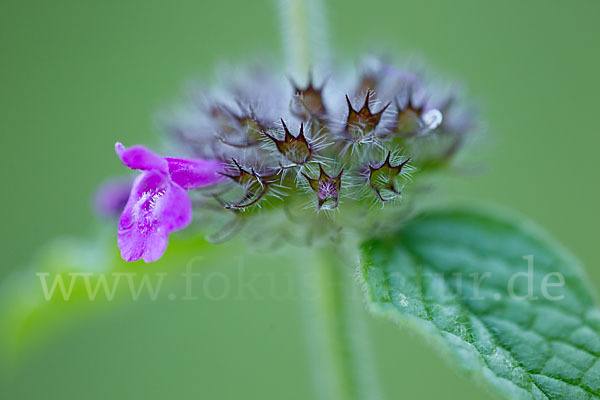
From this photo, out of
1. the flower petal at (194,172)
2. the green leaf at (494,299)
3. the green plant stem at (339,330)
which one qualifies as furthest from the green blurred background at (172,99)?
the flower petal at (194,172)

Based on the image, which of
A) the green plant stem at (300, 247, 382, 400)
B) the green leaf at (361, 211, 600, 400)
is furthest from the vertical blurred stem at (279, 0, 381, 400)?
the green leaf at (361, 211, 600, 400)

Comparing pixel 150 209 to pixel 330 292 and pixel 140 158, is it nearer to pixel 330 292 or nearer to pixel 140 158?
pixel 140 158

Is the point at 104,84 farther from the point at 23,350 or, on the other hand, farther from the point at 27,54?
the point at 23,350

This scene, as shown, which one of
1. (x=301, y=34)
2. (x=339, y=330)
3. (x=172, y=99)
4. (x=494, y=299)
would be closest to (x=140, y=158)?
(x=301, y=34)

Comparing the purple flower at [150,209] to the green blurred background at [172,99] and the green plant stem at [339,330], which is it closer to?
the green plant stem at [339,330]

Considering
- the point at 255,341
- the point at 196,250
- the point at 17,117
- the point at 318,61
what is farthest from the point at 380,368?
the point at 17,117

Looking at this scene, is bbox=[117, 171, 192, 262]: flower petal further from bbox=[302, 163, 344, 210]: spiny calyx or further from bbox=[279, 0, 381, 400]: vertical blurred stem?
bbox=[279, 0, 381, 400]: vertical blurred stem
